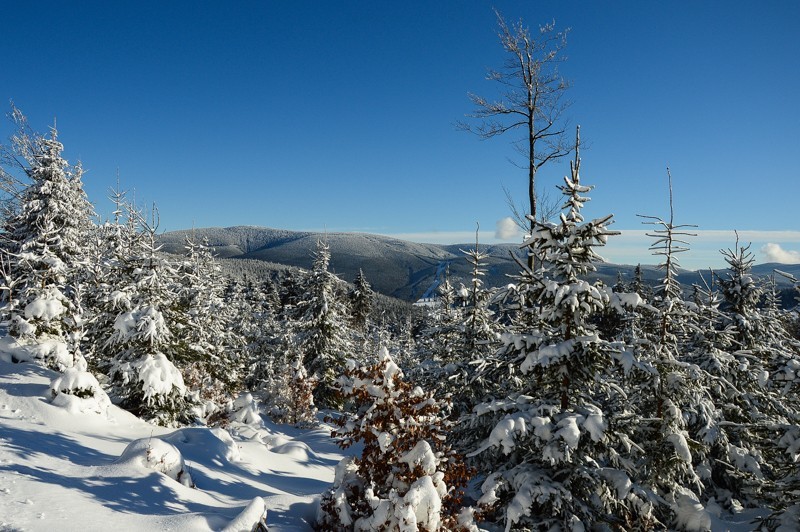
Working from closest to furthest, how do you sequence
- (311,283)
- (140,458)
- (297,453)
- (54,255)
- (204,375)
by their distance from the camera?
1. (140,458)
2. (297,453)
3. (54,255)
4. (204,375)
5. (311,283)

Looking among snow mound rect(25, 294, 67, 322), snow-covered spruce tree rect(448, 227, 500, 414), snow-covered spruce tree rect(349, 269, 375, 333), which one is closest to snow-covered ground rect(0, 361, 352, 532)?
snow mound rect(25, 294, 67, 322)

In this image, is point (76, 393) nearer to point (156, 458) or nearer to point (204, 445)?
point (204, 445)

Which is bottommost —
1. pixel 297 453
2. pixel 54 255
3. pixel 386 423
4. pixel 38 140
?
pixel 297 453

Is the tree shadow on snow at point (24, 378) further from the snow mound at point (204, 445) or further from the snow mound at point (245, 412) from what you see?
the snow mound at point (245, 412)

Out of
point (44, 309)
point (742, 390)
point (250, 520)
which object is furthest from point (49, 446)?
point (742, 390)

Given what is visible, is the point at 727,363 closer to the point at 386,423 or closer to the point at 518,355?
the point at 518,355

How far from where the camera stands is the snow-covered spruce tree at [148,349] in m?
13.4

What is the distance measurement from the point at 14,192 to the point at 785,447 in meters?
28.6

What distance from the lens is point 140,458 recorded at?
8398mm

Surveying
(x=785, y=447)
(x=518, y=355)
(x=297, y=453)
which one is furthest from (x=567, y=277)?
(x=297, y=453)

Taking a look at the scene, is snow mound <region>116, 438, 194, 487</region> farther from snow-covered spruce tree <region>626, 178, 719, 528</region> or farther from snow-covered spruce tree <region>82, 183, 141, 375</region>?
snow-covered spruce tree <region>626, 178, 719, 528</region>

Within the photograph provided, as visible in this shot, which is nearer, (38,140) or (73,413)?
(73,413)

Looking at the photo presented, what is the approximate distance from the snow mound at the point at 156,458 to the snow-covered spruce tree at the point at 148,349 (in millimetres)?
4987

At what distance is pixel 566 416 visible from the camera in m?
7.53
